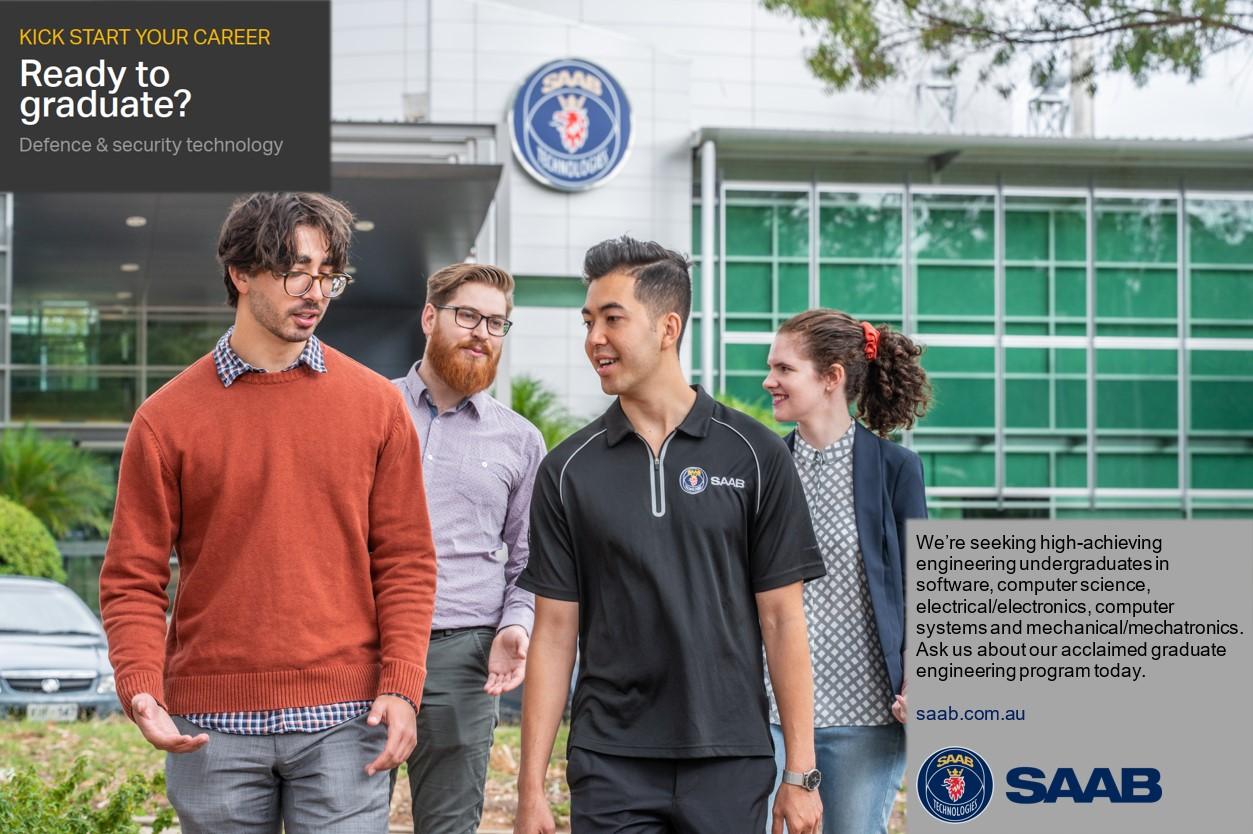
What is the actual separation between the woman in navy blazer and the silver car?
308 inches

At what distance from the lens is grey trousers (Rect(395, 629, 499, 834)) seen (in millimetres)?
4348

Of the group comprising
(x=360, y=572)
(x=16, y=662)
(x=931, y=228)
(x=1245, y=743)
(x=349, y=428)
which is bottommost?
(x=16, y=662)

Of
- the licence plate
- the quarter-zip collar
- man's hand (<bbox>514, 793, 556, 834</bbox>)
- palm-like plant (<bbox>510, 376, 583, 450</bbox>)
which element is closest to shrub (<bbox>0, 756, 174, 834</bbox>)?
man's hand (<bbox>514, 793, 556, 834</bbox>)

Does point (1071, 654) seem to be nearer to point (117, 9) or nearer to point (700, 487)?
point (700, 487)

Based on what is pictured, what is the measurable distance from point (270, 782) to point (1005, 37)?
9467 mm

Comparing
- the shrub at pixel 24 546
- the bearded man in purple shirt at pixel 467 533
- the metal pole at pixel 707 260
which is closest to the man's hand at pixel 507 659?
the bearded man in purple shirt at pixel 467 533

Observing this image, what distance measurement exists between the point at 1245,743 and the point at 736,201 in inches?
829

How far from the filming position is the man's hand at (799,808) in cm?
330

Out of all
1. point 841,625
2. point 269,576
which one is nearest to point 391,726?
point 269,576

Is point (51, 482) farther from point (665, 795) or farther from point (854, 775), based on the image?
point (665, 795)

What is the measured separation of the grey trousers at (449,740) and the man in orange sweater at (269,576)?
1.02 m

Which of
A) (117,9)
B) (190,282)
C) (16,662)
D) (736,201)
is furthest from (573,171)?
(117,9)

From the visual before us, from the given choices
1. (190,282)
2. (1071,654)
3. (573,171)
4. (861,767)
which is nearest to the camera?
(861,767)

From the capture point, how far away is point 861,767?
4090 millimetres
